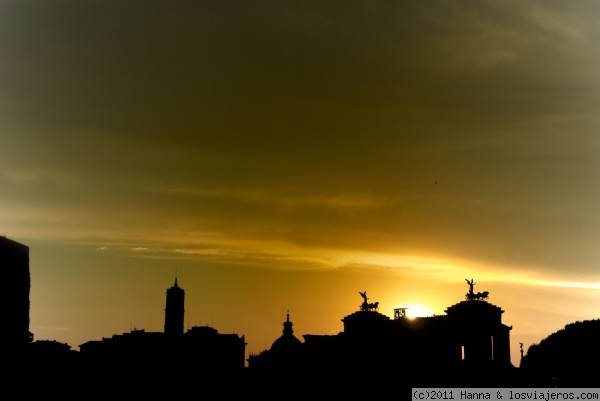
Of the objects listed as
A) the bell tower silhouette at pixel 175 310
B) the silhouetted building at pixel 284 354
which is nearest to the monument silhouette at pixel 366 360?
the silhouetted building at pixel 284 354

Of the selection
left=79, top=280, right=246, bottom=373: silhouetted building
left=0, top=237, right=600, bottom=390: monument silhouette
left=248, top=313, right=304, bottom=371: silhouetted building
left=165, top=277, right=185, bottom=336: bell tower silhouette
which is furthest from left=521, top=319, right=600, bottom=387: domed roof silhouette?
left=165, top=277, right=185, bottom=336: bell tower silhouette

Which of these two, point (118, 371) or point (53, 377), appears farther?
point (118, 371)

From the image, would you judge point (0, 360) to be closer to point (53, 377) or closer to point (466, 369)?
point (53, 377)

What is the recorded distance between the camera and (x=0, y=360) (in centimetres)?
5212

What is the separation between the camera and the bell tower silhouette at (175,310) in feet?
295

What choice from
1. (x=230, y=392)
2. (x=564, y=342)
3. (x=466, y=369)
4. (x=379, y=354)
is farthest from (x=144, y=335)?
(x=564, y=342)

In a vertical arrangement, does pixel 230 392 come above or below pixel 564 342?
below

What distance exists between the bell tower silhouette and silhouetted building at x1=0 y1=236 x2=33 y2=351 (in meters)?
33.2

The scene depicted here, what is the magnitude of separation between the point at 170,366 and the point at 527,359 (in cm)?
3513

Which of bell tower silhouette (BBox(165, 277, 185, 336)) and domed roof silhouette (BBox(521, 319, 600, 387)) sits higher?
bell tower silhouette (BBox(165, 277, 185, 336))

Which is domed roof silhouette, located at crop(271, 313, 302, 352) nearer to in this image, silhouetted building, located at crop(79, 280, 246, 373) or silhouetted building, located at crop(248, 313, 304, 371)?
silhouetted building, located at crop(248, 313, 304, 371)

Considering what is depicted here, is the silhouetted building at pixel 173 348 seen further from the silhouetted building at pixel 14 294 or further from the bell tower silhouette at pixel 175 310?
the silhouetted building at pixel 14 294

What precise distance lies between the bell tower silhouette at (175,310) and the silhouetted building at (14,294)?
109ft

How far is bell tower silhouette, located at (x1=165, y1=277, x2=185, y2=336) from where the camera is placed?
90.0 m
